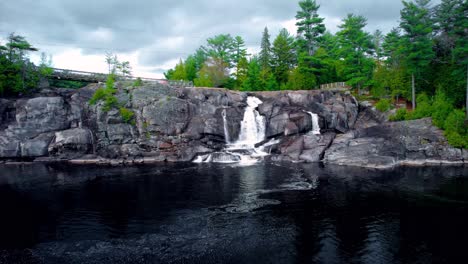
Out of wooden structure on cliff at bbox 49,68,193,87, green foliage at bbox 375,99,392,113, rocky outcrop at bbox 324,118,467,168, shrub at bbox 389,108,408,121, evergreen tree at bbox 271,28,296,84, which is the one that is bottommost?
rocky outcrop at bbox 324,118,467,168

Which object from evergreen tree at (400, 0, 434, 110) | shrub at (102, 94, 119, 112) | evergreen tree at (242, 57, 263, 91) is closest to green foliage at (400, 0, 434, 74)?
evergreen tree at (400, 0, 434, 110)

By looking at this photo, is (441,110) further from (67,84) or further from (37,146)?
(67,84)

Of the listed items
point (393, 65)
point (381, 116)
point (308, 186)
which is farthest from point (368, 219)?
point (393, 65)

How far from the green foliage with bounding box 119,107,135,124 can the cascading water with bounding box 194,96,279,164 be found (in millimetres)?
12770

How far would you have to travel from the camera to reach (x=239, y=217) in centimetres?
2006

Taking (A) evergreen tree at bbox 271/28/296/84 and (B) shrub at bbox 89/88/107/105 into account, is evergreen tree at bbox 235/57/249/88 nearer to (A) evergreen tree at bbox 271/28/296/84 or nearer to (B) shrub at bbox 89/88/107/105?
(A) evergreen tree at bbox 271/28/296/84

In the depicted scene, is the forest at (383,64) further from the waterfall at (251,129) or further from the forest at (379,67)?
the waterfall at (251,129)

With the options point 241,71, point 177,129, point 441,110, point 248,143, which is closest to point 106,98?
point 177,129

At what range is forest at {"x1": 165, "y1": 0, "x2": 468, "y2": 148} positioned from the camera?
131 ft

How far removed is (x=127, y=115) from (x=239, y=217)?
31351 mm

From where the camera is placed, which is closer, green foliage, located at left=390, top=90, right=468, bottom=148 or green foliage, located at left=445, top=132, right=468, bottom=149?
green foliage, located at left=445, top=132, right=468, bottom=149

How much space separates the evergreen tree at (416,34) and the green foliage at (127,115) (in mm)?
41687

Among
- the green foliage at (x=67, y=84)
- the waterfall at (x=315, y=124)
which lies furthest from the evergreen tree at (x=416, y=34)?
the green foliage at (x=67, y=84)

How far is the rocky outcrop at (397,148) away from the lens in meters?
36.6
